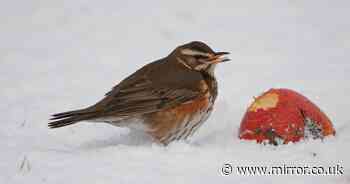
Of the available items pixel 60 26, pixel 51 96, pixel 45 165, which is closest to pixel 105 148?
pixel 45 165

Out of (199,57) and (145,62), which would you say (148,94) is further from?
(145,62)

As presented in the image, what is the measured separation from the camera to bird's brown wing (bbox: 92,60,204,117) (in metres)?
8.28

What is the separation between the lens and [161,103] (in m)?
8.43

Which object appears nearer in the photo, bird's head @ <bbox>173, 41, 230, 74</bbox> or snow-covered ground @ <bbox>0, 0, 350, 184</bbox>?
snow-covered ground @ <bbox>0, 0, 350, 184</bbox>

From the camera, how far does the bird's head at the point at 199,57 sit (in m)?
8.79

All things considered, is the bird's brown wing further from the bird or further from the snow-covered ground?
the snow-covered ground

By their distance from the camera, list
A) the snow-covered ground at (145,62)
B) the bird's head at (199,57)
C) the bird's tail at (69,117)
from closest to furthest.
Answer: the snow-covered ground at (145,62) → the bird's tail at (69,117) → the bird's head at (199,57)

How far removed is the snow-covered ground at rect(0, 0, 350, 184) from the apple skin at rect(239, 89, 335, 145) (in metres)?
0.15

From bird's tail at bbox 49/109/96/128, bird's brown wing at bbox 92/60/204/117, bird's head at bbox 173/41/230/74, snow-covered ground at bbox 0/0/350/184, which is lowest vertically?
snow-covered ground at bbox 0/0/350/184

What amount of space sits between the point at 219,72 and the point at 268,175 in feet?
14.6

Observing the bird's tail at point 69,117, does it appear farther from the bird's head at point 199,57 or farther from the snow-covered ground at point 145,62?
the bird's head at point 199,57

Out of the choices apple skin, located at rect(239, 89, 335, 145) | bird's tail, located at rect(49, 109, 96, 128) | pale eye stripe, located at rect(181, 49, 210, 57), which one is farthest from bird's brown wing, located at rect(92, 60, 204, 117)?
apple skin, located at rect(239, 89, 335, 145)

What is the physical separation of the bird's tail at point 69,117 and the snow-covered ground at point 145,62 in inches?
10.1

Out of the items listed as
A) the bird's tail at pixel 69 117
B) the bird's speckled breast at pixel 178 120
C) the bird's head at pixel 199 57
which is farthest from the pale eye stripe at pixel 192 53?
the bird's tail at pixel 69 117
